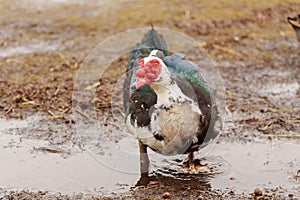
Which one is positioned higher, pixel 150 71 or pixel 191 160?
pixel 150 71

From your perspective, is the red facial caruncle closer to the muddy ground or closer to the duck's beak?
the duck's beak

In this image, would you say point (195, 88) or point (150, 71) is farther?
point (195, 88)

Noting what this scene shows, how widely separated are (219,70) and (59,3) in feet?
14.1

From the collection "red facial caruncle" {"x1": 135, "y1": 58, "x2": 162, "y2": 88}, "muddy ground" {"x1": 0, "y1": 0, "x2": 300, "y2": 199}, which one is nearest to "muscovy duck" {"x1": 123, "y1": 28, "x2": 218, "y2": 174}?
"red facial caruncle" {"x1": 135, "y1": 58, "x2": 162, "y2": 88}

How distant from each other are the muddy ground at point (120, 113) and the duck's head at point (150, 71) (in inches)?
34.8

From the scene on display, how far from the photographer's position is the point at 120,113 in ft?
22.6

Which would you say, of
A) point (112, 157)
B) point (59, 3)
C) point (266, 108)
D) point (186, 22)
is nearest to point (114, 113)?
point (112, 157)

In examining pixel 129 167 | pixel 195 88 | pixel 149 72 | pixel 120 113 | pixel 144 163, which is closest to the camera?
pixel 149 72

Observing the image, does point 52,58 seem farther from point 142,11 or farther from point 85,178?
point 85,178

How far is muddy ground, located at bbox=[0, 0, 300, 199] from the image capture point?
5109 millimetres

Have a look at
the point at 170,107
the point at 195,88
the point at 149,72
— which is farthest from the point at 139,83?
the point at 195,88

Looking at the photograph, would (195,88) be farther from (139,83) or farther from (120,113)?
(120,113)

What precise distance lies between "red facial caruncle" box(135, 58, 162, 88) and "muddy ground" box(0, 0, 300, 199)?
89 cm

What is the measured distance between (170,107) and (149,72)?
1.04 feet
